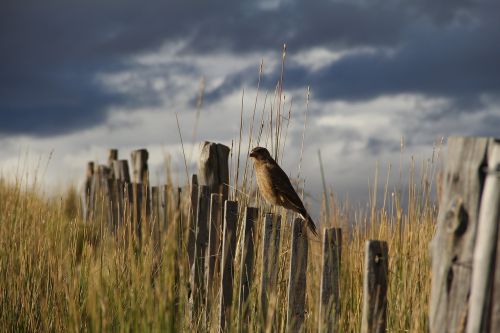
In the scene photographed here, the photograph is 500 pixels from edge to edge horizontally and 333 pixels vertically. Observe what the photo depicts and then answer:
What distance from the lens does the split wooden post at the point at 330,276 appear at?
2.94m

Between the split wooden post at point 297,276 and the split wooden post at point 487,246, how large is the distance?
1.18m

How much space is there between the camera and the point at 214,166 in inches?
185

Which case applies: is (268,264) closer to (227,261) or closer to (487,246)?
(227,261)

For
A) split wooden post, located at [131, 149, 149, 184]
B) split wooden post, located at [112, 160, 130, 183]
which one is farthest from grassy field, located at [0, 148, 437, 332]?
split wooden post, located at [112, 160, 130, 183]

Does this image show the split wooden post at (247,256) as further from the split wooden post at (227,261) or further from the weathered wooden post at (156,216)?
the weathered wooden post at (156,216)

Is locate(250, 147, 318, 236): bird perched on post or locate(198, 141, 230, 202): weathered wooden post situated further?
locate(198, 141, 230, 202): weathered wooden post

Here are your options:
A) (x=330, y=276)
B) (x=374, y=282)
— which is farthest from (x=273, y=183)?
(x=374, y=282)

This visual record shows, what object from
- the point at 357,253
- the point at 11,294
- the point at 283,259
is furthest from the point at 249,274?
the point at 11,294

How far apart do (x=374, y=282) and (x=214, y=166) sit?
86.2 inches

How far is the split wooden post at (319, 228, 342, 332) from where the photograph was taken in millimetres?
2941

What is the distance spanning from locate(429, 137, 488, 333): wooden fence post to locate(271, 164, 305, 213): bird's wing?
6.73 ft

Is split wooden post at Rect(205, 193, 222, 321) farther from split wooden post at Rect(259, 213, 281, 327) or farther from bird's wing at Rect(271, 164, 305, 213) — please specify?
split wooden post at Rect(259, 213, 281, 327)

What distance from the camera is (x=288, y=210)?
475 centimetres

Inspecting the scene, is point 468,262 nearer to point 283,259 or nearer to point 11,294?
point 283,259
